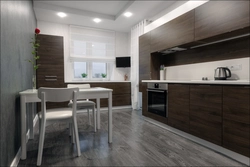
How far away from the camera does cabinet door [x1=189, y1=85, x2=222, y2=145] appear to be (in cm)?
186

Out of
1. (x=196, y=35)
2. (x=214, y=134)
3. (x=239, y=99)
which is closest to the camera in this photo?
(x=239, y=99)

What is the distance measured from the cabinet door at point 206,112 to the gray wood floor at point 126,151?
7.6 inches

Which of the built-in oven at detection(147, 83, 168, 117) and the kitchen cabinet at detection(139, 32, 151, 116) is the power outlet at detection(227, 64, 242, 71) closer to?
the built-in oven at detection(147, 83, 168, 117)

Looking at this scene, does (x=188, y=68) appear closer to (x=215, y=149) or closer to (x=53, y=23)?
(x=215, y=149)

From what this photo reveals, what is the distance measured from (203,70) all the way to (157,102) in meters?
1.03

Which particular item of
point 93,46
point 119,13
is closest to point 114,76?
point 93,46

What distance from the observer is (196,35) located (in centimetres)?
233

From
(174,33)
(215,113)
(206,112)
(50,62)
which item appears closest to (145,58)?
(174,33)

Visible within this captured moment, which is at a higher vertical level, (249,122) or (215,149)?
(249,122)

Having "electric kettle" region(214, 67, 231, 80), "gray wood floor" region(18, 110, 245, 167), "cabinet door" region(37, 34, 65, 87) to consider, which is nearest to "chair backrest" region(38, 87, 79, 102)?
"gray wood floor" region(18, 110, 245, 167)

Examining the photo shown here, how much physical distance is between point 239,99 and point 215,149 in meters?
0.74

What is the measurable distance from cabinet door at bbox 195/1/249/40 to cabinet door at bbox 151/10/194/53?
13 cm

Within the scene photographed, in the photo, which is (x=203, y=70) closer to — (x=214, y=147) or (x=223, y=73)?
(x=223, y=73)

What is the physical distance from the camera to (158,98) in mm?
2996
